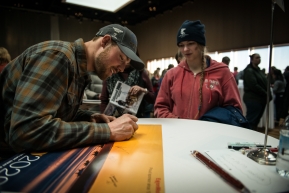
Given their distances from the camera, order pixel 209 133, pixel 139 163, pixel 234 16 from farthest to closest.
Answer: pixel 234 16 < pixel 209 133 < pixel 139 163

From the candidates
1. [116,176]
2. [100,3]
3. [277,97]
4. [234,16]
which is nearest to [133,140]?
[116,176]

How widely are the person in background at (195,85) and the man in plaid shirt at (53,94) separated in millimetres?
591

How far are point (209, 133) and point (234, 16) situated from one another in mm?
6605

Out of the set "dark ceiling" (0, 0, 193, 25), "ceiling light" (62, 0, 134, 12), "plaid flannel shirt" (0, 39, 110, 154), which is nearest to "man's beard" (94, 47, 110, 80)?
"plaid flannel shirt" (0, 39, 110, 154)

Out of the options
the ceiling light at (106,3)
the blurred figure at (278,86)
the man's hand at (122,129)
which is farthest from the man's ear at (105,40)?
the blurred figure at (278,86)

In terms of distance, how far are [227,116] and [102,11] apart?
909cm

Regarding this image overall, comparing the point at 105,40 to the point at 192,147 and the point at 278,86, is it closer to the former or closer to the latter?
the point at 192,147

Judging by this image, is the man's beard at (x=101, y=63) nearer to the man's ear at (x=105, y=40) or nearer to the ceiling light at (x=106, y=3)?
the man's ear at (x=105, y=40)

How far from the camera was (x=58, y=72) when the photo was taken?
761 mm

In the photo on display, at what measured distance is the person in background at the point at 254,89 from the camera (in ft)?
10.4

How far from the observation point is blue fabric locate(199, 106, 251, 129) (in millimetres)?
1269

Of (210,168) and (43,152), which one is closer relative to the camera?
(210,168)

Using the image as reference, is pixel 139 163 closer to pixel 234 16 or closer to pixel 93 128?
pixel 93 128

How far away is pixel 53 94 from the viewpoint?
29.2 inches
